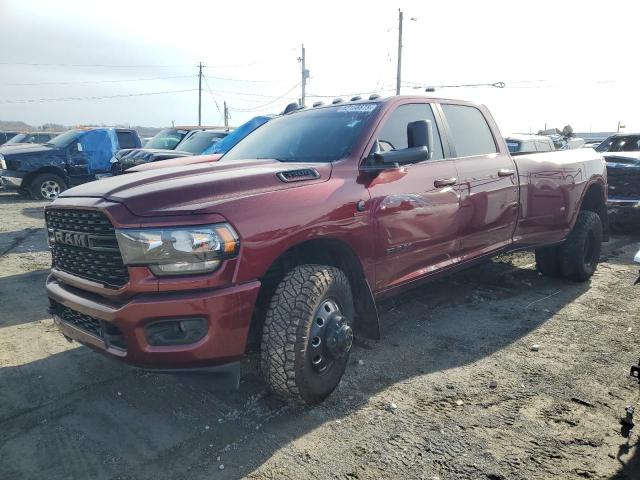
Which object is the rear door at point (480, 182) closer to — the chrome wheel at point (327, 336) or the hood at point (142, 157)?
the chrome wheel at point (327, 336)

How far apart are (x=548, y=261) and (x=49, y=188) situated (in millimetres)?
12103

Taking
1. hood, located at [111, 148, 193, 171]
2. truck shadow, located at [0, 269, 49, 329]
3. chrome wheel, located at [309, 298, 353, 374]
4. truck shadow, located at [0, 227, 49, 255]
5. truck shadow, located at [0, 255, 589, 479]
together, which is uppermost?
hood, located at [111, 148, 193, 171]

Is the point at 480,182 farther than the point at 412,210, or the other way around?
the point at 480,182

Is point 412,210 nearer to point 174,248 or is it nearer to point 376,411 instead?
point 376,411

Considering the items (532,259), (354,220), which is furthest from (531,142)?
(354,220)

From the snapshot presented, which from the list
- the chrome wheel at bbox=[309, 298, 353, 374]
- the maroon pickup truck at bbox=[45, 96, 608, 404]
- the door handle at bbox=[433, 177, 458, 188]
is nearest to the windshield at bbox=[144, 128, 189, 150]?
the maroon pickup truck at bbox=[45, 96, 608, 404]

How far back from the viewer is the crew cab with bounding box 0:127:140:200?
12406 mm

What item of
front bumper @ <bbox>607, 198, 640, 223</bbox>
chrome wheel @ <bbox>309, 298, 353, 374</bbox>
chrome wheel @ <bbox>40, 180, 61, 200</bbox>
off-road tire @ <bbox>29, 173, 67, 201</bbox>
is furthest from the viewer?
chrome wheel @ <bbox>40, 180, 61, 200</bbox>

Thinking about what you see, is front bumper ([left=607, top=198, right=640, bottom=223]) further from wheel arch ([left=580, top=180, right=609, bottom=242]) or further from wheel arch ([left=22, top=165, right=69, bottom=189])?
wheel arch ([left=22, top=165, right=69, bottom=189])

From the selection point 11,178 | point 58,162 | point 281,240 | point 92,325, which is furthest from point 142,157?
point 281,240

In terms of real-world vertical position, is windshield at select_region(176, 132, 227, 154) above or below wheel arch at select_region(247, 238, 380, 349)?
above

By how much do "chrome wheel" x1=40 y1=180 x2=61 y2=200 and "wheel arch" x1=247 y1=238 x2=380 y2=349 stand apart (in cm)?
1179

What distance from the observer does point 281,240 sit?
2.68 m

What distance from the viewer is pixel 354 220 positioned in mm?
3086
